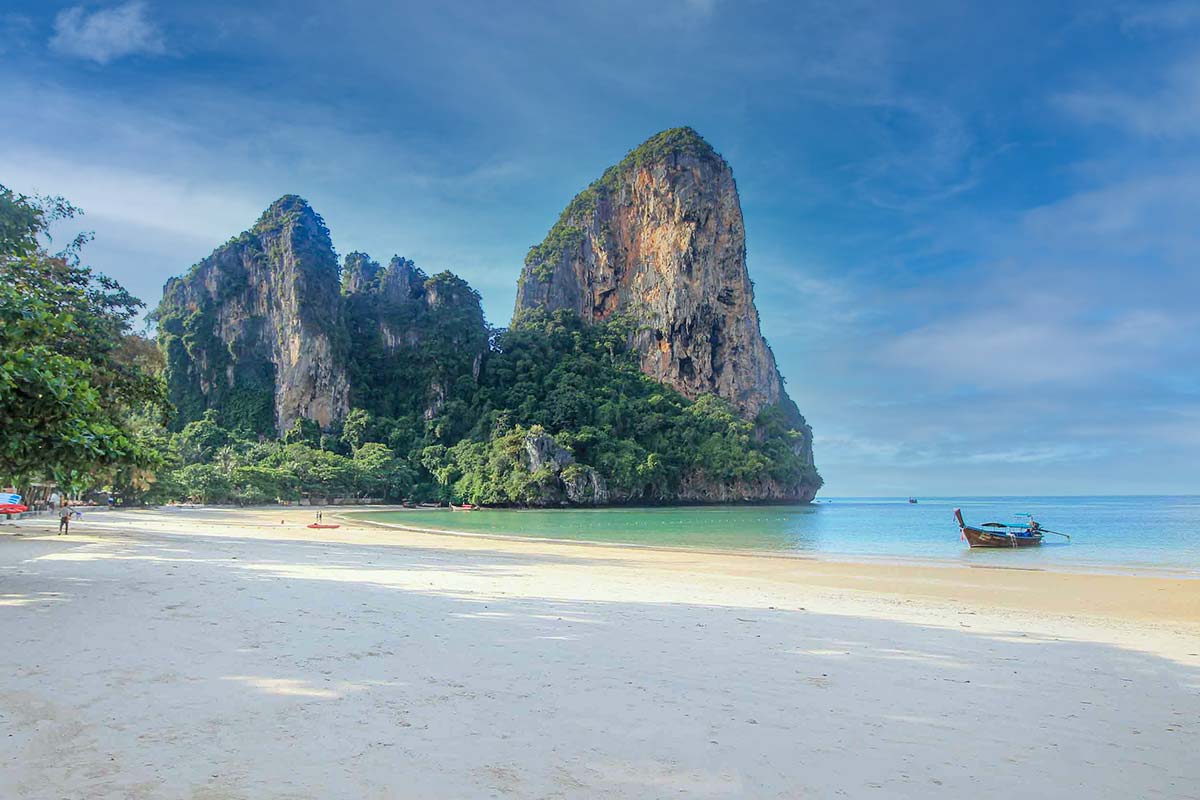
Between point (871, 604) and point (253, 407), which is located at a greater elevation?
point (253, 407)

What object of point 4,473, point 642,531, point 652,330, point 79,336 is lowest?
point 642,531

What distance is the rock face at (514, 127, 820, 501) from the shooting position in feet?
308

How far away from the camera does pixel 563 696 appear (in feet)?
14.3

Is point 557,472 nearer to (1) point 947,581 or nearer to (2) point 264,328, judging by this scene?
(2) point 264,328

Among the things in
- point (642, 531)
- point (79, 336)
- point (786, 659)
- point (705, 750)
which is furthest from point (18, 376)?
point (642, 531)

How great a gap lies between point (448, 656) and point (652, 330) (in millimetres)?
91813

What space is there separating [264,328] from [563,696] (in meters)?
99.5

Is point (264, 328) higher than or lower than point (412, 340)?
higher

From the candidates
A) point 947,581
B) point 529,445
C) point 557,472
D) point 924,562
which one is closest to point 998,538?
point 924,562

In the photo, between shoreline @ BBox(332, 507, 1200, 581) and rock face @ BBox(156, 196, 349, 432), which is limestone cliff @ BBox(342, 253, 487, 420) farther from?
shoreline @ BBox(332, 507, 1200, 581)

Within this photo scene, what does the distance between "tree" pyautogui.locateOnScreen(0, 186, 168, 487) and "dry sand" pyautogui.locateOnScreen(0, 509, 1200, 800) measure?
5.29 ft

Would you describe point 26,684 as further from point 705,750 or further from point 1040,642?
point 1040,642

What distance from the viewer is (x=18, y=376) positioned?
6383 millimetres

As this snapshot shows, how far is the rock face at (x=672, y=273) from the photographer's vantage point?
308ft
